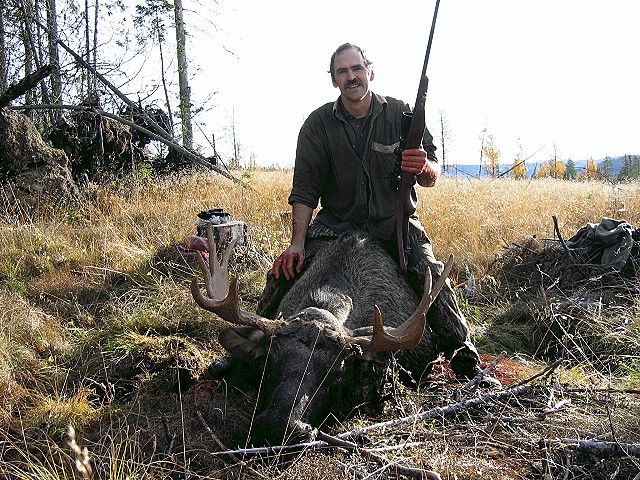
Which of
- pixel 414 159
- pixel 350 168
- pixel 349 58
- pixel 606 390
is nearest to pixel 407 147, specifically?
pixel 414 159

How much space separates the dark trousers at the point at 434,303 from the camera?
171 inches

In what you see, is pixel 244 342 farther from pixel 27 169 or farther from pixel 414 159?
pixel 27 169

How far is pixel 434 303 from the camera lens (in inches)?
171

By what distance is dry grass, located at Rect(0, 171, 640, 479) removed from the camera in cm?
309

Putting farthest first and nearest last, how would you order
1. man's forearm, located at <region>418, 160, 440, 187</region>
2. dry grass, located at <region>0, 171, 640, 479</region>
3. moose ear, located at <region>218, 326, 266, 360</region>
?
man's forearm, located at <region>418, 160, 440, 187</region> → moose ear, located at <region>218, 326, 266, 360</region> → dry grass, located at <region>0, 171, 640, 479</region>

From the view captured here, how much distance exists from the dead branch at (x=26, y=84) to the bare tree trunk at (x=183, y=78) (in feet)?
12.3

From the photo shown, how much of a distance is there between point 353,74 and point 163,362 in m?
2.49

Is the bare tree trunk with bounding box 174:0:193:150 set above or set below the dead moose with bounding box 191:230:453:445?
above

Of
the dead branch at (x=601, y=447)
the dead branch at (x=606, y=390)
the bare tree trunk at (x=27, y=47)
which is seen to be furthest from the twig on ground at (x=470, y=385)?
the bare tree trunk at (x=27, y=47)

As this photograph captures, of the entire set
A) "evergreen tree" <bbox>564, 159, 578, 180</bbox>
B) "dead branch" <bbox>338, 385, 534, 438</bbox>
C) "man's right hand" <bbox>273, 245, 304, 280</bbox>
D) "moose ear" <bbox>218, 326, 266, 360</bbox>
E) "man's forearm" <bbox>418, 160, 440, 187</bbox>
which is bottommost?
"dead branch" <bbox>338, 385, 534, 438</bbox>

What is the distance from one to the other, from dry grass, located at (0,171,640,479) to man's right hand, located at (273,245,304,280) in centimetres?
78

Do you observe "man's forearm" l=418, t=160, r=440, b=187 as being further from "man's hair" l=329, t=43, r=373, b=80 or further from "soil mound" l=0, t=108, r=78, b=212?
"soil mound" l=0, t=108, r=78, b=212

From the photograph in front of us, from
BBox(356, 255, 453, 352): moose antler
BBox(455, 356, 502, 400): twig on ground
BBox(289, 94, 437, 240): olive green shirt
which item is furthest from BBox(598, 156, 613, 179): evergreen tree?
BBox(356, 255, 453, 352): moose antler

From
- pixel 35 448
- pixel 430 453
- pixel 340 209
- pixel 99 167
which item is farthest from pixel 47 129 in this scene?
pixel 430 453
